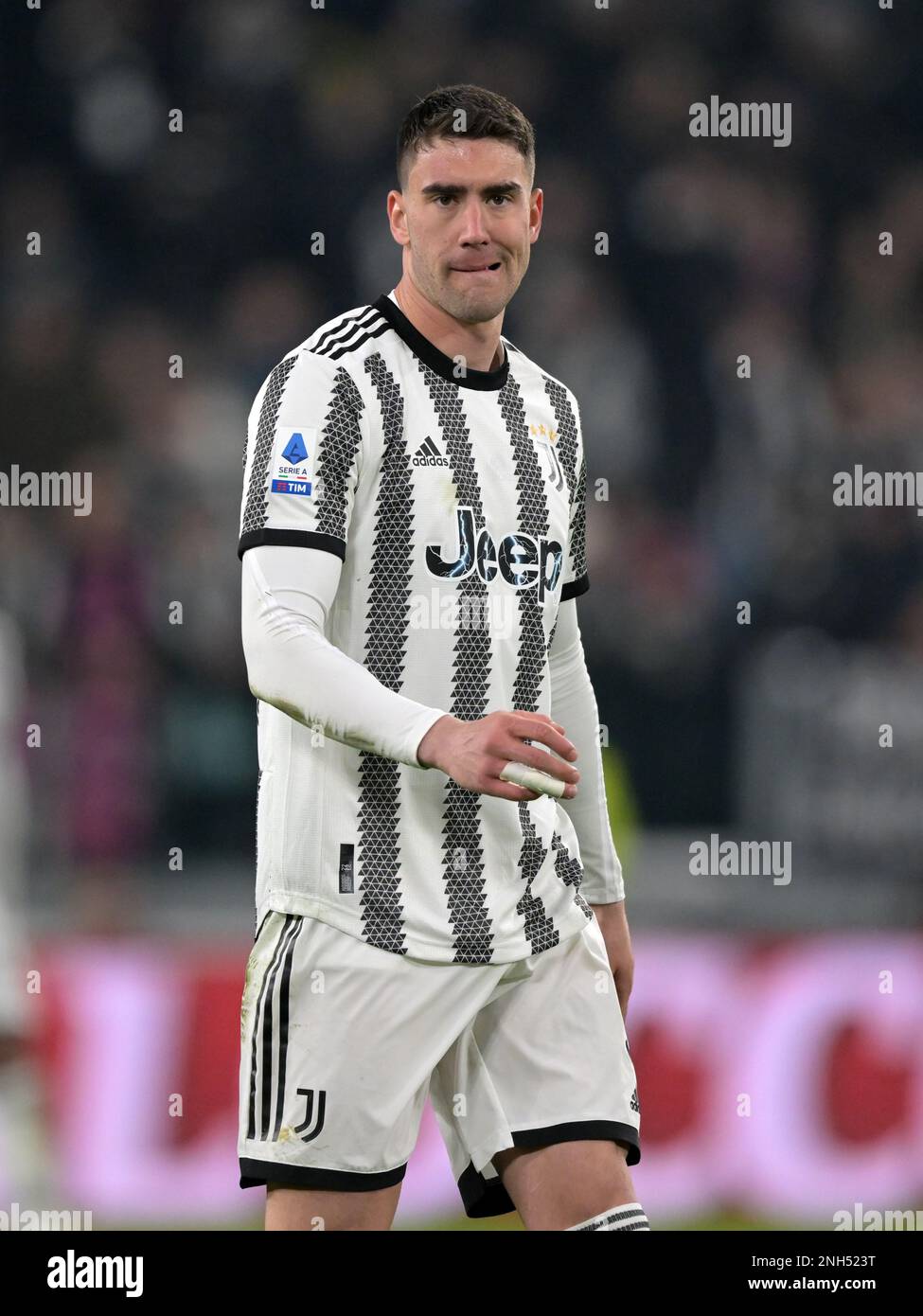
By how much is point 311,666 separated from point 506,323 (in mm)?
4781

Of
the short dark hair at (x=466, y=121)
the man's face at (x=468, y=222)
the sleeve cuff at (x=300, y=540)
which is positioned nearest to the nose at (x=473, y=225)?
the man's face at (x=468, y=222)

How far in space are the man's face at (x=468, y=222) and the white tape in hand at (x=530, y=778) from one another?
75cm

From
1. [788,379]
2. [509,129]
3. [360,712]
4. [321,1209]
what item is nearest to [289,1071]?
[321,1209]

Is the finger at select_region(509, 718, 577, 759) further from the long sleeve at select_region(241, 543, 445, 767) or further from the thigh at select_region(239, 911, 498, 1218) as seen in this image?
the thigh at select_region(239, 911, 498, 1218)

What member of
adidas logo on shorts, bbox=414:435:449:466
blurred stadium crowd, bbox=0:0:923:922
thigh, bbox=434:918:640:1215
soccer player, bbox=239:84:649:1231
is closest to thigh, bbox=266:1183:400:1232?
soccer player, bbox=239:84:649:1231

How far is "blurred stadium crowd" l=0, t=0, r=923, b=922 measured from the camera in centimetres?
593

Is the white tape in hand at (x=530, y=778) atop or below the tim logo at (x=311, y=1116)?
atop

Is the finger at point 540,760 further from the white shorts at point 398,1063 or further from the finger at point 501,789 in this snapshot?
the white shorts at point 398,1063

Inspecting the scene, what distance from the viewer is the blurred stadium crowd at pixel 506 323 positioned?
593 cm

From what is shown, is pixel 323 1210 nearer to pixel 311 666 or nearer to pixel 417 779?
pixel 417 779

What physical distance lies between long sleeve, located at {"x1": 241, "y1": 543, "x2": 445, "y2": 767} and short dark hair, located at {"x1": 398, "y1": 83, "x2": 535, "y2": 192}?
2.10 ft

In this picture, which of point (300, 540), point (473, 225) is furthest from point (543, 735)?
point (473, 225)

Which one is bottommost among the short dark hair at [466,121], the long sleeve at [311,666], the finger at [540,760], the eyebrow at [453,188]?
the finger at [540,760]

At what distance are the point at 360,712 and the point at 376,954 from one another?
1.24ft
